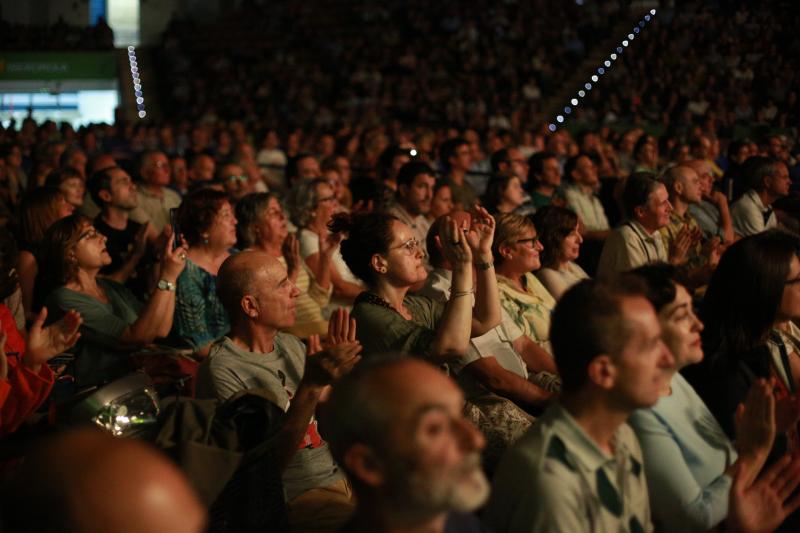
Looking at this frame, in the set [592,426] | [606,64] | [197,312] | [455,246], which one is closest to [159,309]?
[197,312]

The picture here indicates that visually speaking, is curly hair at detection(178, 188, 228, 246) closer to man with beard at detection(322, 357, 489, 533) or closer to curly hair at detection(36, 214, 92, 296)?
curly hair at detection(36, 214, 92, 296)

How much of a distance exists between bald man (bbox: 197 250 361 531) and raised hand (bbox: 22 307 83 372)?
0.40 m

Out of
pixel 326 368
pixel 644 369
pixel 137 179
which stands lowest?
pixel 137 179

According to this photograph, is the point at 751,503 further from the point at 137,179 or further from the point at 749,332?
the point at 137,179

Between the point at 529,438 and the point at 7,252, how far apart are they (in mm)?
1974

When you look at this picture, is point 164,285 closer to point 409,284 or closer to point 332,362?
point 409,284

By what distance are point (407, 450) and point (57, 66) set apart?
21448 mm

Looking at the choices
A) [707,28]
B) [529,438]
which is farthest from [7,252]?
[707,28]

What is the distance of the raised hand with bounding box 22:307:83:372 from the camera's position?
2.76 meters

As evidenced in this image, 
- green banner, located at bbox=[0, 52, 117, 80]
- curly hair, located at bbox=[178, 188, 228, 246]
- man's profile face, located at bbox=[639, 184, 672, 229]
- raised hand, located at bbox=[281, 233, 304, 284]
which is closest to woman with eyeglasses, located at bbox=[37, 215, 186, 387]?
curly hair, located at bbox=[178, 188, 228, 246]

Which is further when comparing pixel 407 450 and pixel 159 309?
pixel 159 309

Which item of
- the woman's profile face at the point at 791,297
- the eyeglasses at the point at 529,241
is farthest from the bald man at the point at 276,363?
the woman's profile face at the point at 791,297

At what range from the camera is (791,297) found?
318cm

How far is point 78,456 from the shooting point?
129cm
